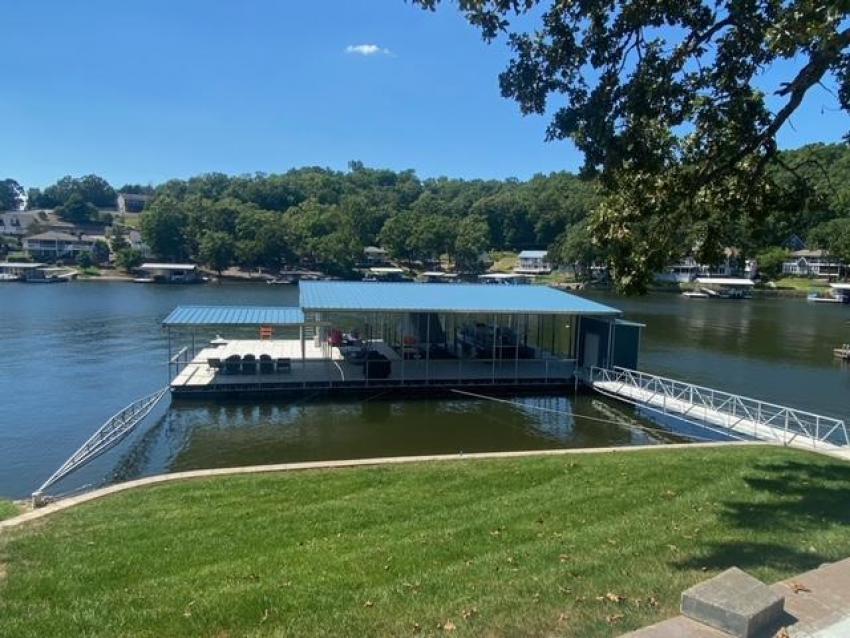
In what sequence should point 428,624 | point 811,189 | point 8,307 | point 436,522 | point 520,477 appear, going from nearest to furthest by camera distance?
1. point 428,624
2. point 436,522
3. point 811,189
4. point 520,477
5. point 8,307

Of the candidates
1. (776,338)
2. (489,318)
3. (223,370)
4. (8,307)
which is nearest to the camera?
(223,370)

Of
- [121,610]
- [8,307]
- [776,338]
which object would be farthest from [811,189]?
[8,307]

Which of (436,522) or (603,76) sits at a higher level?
(603,76)

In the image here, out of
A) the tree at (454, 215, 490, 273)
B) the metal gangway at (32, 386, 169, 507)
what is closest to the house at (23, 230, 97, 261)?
the tree at (454, 215, 490, 273)

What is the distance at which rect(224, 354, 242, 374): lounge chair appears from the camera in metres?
27.7

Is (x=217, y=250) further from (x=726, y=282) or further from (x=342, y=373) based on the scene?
(x=342, y=373)

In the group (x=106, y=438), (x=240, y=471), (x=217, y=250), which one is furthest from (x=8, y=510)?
(x=217, y=250)

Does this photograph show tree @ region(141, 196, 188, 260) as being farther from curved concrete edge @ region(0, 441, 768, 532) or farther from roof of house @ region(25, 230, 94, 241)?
curved concrete edge @ region(0, 441, 768, 532)

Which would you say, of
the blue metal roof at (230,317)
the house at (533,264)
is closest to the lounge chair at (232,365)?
the blue metal roof at (230,317)

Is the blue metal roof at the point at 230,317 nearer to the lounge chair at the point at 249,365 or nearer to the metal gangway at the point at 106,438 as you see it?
the lounge chair at the point at 249,365

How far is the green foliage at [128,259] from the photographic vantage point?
120188 millimetres

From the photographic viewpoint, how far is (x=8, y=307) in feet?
213

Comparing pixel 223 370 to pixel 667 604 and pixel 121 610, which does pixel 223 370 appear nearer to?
pixel 121 610

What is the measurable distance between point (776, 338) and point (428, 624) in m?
55.9
